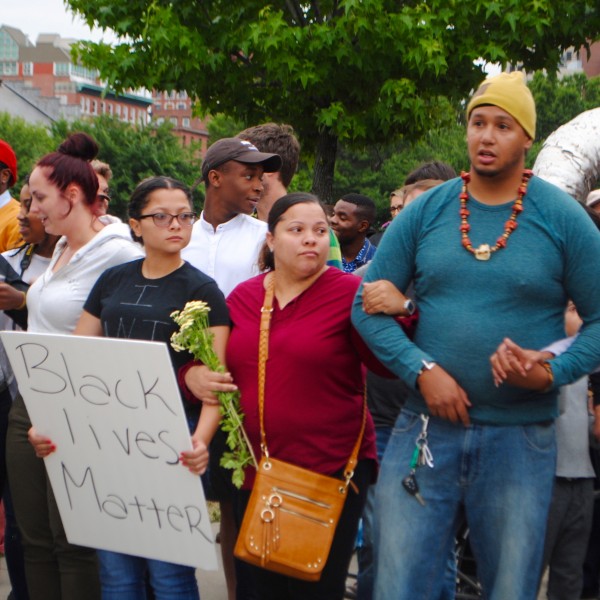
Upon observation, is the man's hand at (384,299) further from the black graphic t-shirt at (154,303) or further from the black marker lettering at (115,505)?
the black marker lettering at (115,505)

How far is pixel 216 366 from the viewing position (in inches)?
135

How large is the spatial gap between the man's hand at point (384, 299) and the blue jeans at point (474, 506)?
0.32 metres

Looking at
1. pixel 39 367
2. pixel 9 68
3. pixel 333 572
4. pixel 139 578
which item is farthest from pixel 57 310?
pixel 9 68

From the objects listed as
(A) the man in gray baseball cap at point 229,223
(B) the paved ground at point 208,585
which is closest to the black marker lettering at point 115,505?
(A) the man in gray baseball cap at point 229,223

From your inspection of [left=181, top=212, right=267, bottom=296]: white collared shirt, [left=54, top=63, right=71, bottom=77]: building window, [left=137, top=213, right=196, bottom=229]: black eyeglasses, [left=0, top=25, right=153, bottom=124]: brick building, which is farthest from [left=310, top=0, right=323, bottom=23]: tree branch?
[left=54, top=63, right=71, bottom=77]: building window

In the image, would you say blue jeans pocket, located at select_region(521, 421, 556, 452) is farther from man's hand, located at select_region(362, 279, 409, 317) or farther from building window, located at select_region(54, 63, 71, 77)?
building window, located at select_region(54, 63, 71, 77)

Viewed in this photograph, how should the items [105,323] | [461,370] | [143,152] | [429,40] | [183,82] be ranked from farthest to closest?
[143,152] < [183,82] < [429,40] < [105,323] < [461,370]

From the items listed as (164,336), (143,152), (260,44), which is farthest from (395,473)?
(143,152)

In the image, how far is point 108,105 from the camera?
136m

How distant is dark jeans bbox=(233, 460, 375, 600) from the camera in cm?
335

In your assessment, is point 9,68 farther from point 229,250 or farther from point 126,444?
point 126,444

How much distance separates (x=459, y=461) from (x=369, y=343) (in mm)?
423

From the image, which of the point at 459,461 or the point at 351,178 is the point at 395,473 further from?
the point at 351,178

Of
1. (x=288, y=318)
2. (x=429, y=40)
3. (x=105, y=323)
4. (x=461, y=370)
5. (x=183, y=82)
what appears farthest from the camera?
(x=183, y=82)
